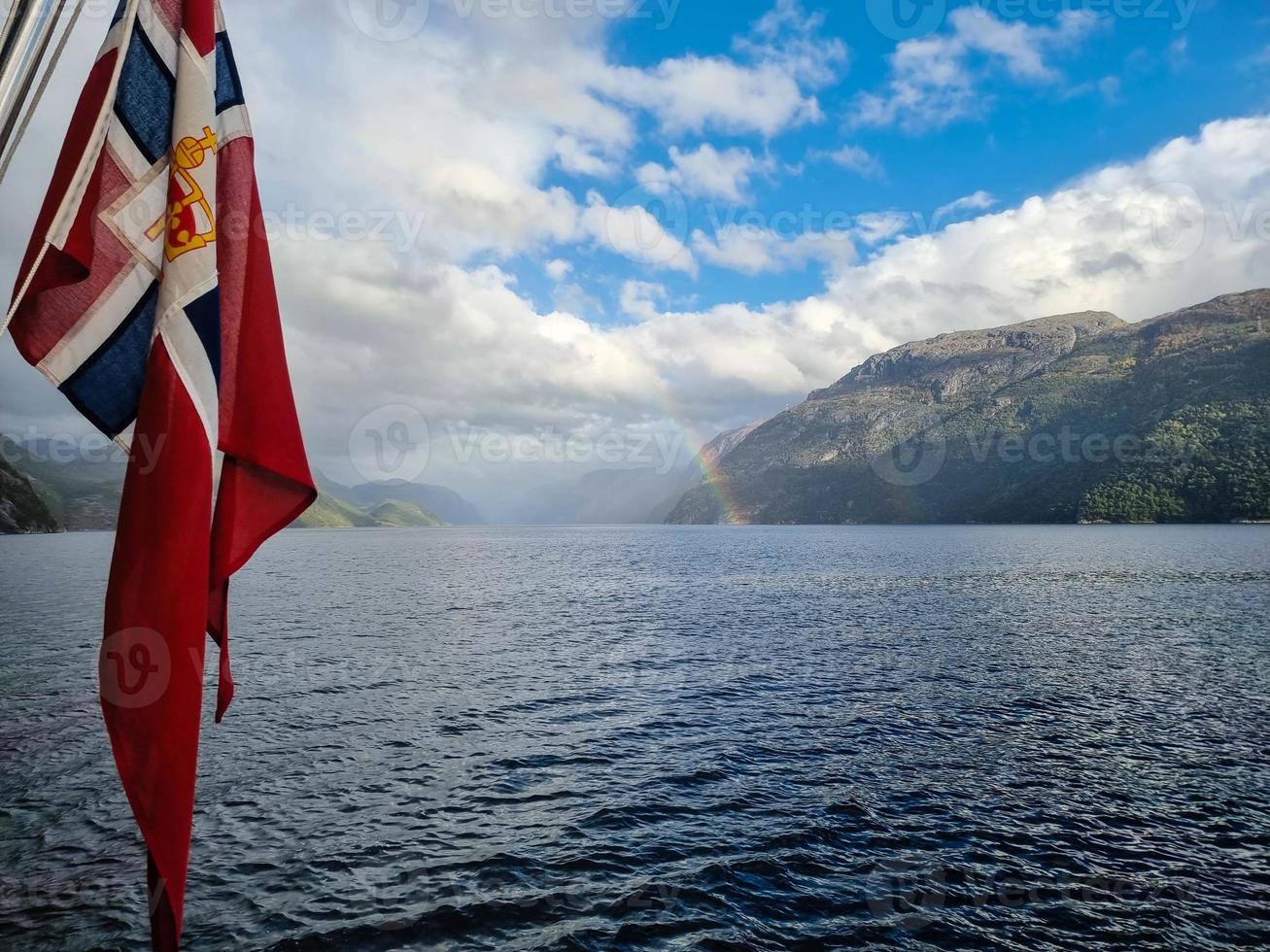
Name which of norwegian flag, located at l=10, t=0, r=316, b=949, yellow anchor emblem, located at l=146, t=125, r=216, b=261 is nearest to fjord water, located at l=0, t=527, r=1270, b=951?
norwegian flag, located at l=10, t=0, r=316, b=949

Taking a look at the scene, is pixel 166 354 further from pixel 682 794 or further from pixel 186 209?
pixel 682 794

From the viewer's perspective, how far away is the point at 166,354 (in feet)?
12.1

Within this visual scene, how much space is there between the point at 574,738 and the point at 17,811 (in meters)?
17.7

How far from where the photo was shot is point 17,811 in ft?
66.5

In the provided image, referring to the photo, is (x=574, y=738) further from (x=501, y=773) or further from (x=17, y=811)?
(x=17, y=811)

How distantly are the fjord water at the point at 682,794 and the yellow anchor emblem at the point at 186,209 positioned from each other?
15.3 metres

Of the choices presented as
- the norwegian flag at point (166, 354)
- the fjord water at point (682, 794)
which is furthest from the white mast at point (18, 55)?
the fjord water at point (682, 794)

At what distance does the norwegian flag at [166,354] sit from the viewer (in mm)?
3451

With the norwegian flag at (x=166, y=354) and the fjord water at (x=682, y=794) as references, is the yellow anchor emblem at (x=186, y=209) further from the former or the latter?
the fjord water at (x=682, y=794)

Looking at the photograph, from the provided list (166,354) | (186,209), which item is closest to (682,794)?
(166,354)

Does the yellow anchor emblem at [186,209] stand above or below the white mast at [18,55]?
below

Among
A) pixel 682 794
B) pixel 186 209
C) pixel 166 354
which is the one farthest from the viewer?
pixel 682 794

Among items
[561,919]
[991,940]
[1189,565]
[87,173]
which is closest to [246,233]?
[87,173]

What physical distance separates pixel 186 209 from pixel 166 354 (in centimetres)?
91
